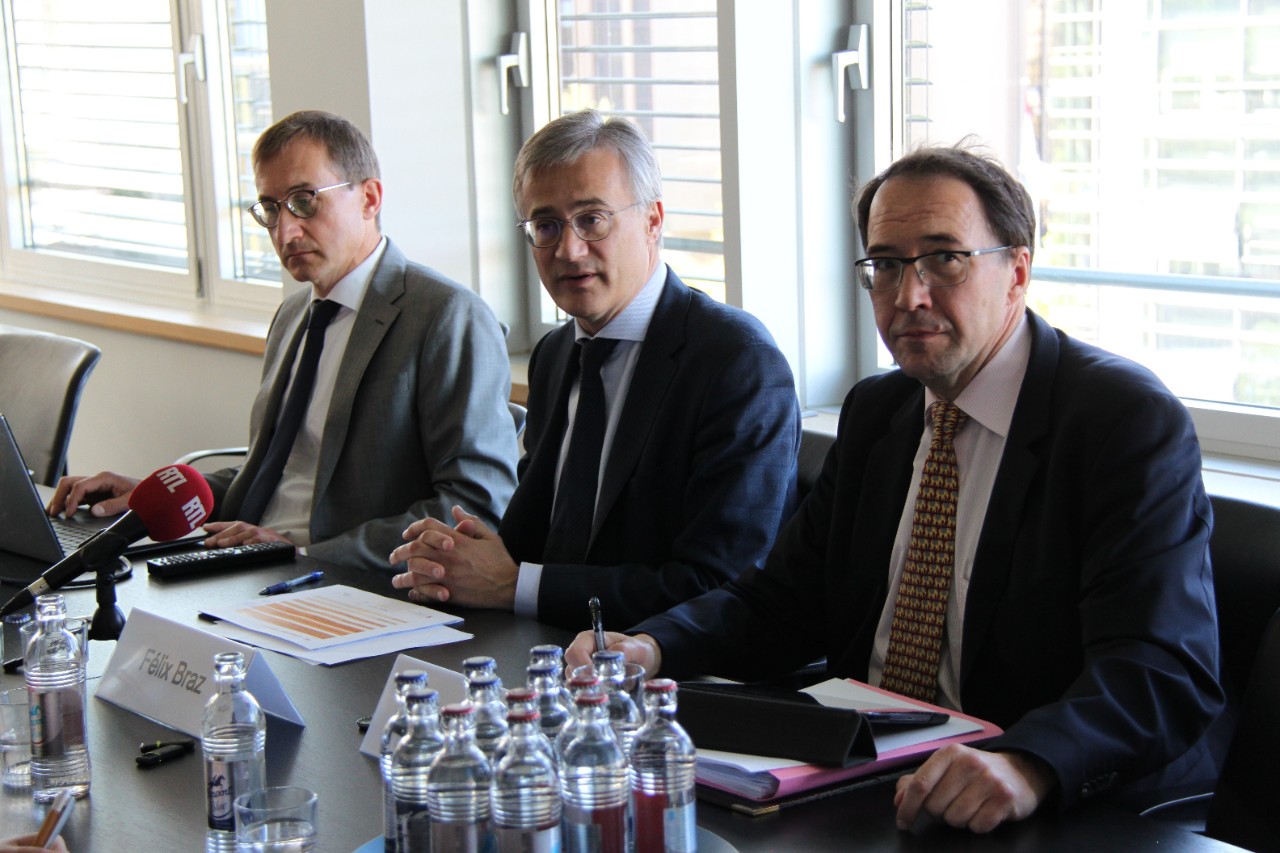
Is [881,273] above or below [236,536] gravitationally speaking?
above

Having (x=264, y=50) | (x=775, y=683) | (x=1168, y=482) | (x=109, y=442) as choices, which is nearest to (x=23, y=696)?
(x=775, y=683)

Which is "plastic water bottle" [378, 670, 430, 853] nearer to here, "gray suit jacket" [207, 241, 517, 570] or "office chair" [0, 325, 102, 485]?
"gray suit jacket" [207, 241, 517, 570]

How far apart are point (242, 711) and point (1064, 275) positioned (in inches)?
88.5

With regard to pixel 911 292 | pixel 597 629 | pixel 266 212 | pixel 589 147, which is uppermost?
pixel 589 147

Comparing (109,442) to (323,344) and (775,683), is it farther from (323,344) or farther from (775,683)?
(775,683)

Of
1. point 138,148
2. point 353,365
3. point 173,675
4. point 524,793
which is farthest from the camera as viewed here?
point 138,148

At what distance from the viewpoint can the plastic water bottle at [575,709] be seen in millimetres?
1143

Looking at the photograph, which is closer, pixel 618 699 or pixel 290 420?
pixel 618 699

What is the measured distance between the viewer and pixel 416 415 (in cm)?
308

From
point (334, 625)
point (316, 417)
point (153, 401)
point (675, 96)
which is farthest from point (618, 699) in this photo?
point (153, 401)

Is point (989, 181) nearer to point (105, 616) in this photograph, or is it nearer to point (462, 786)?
point (462, 786)

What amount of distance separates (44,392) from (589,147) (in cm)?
199

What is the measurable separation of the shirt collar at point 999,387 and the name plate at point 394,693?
0.79 meters

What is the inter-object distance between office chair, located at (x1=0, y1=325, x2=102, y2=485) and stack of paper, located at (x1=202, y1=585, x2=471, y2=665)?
5.33 feet
